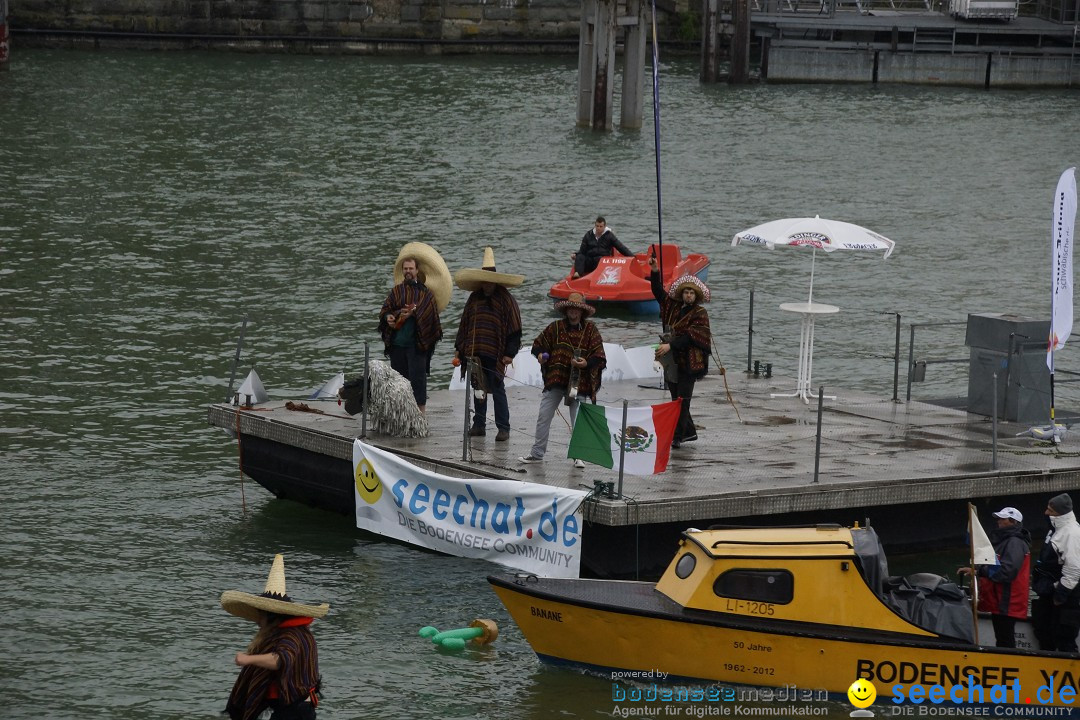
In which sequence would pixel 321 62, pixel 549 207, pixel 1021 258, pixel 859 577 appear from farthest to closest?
1. pixel 321 62
2. pixel 549 207
3. pixel 1021 258
4. pixel 859 577

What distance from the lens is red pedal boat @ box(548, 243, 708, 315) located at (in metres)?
28.0

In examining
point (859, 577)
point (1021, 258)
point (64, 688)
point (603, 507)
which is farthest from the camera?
point (1021, 258)

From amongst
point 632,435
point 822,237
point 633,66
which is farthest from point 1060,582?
point 633,66

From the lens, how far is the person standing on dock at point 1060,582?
1309cm

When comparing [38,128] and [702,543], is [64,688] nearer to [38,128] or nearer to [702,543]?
[702,543]

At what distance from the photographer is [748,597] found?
514 inches

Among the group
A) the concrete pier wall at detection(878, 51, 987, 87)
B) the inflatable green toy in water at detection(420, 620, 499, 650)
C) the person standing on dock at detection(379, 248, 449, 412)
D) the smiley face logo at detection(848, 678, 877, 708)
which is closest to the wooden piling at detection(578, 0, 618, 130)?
the concrete pier wall at detection(878, 51, 987, 87)

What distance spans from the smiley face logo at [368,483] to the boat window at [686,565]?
4.04 m

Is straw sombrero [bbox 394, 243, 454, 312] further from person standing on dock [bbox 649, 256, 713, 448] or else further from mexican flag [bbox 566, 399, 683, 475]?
mexican flag [bbox 566, 399, 683, 475]

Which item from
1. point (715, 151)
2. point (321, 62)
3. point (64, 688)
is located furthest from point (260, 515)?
point (321, 62)

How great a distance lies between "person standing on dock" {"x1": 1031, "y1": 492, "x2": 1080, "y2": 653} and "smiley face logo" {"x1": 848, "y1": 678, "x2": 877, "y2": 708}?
149 cm

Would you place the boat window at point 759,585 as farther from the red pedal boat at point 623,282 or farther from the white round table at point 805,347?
the red pedal boat at point 623,282

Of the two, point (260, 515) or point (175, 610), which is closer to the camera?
point (175, 610)

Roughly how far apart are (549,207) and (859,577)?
25640 millimetres
